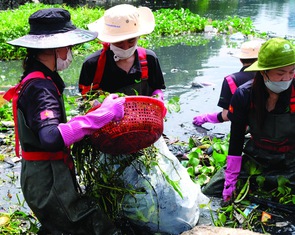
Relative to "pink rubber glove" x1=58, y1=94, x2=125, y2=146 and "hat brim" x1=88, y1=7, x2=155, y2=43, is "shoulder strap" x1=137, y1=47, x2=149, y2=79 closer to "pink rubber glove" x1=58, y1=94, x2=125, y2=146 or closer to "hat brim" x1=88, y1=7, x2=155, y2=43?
"hat brim" x1=88, y1=7, x2=155, y2=43

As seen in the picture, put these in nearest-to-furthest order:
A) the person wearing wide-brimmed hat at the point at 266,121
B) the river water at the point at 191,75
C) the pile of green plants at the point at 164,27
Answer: the person wearing wide-brimmed hat at the point at 266,121, the river water at the point at 191,75, the pile of green plants at the point at 164,27

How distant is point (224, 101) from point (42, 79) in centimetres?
238

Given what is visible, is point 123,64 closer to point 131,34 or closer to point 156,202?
point 131,34

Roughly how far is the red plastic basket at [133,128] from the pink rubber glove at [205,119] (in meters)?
2.46

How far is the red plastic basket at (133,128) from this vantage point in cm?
216

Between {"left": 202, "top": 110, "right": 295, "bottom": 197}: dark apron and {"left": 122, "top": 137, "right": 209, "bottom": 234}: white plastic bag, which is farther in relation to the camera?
{"left": 202, "top": 110, "right": 295, "bottom": 197}: dark apron

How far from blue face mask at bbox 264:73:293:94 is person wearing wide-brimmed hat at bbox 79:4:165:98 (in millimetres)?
786

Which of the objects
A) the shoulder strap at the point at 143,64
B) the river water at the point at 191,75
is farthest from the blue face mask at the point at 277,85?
the river water at the point at 191,75

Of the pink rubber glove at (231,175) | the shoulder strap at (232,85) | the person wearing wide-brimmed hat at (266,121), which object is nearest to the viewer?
the person wearing wide-brimmed hat at (266,121)

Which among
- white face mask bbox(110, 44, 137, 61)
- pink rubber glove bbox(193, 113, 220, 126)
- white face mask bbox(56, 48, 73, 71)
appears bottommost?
pink rubber glove bbox(193, 113, 220, 126)

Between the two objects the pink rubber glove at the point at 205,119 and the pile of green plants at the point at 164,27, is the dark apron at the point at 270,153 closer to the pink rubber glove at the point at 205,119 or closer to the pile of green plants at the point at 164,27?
the pink rubber glove at the point at 205,119

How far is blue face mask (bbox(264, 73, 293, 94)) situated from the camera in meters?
2.82

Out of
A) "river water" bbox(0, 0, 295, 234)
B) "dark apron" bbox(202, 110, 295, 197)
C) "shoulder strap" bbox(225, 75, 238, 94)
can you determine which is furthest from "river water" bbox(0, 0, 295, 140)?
"dark apron" bbox(202, 110, 295, 197)

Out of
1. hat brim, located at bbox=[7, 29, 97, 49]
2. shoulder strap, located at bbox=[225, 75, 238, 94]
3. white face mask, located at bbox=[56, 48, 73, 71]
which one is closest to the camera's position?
hat brim, located at bbox=[7, 29, 97, 49]
